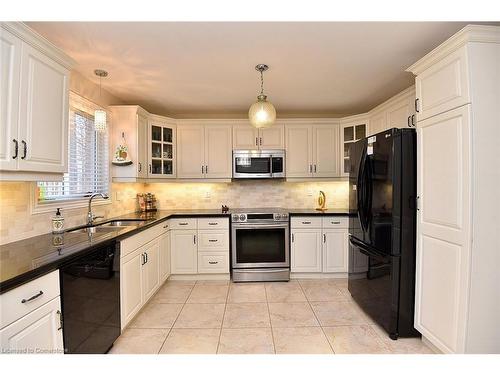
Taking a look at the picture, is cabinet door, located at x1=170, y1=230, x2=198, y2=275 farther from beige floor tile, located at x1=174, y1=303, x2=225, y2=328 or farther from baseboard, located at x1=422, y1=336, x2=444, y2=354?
baseboard, located at x1=422, y1=336, x2=444, y2=354

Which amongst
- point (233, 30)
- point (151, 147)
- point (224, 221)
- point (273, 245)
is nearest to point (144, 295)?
point (224, 221)

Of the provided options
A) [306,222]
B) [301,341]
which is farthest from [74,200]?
[306,222]

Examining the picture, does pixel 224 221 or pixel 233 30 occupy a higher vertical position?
pixel 233 30

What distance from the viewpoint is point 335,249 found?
3.38 m

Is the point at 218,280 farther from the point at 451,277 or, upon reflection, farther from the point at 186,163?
the point at 451,277

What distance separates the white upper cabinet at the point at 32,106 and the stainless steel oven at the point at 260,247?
2.09 meters

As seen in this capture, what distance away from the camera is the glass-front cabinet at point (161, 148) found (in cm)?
343

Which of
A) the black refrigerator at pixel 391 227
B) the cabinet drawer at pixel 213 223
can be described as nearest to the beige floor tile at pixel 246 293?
the cabinet drawer at pixel 213 223

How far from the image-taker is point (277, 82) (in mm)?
2764

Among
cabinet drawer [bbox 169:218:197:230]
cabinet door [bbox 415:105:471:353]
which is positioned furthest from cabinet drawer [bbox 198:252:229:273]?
cabinet door [bbox 415:105:471:353]

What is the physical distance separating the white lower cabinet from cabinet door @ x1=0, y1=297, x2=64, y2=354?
8.46 ft

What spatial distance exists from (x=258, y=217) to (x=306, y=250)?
77 centimetres

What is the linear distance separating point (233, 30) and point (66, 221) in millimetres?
2144

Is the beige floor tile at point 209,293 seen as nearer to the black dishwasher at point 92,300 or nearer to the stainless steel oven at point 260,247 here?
the stainless steel oven at point 260,247
